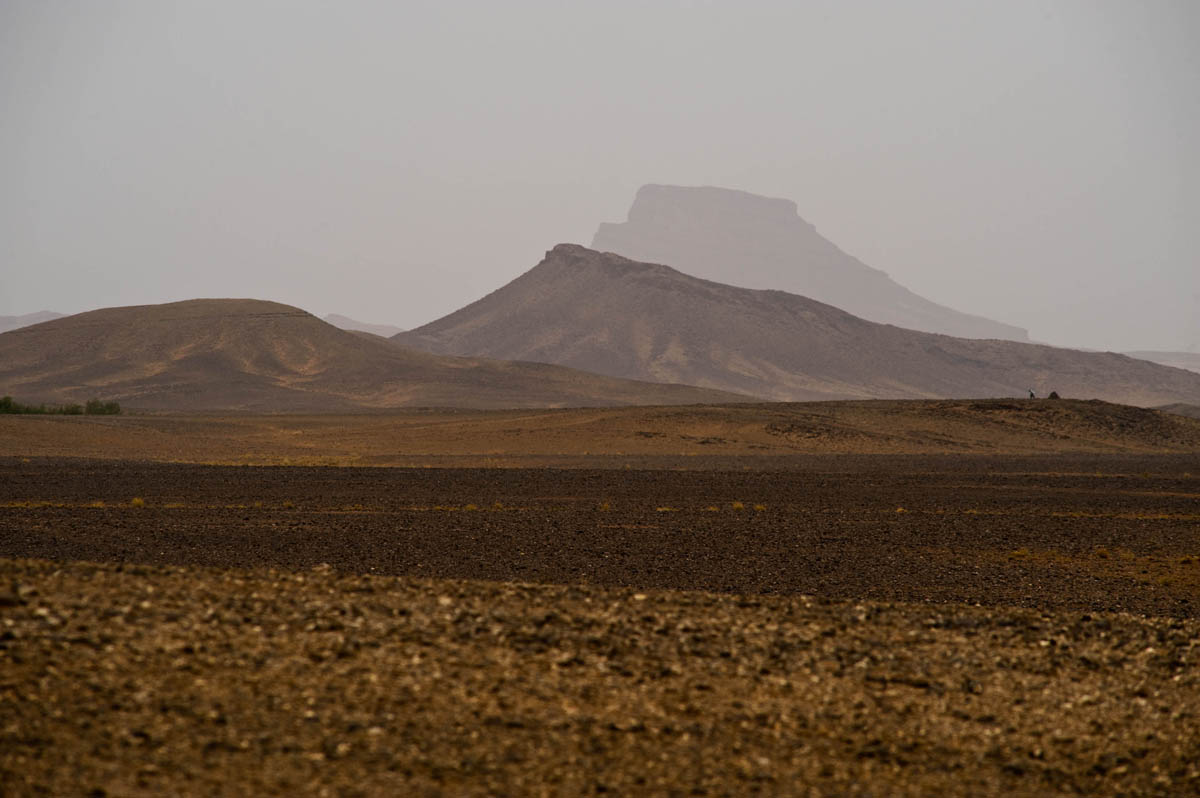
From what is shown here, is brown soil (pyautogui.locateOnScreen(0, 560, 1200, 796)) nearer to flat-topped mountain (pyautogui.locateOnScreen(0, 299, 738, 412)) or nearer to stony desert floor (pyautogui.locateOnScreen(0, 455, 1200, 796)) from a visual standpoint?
stony desert floor (pyautogui.locateOnScreen(0, 455, 1200, 796))

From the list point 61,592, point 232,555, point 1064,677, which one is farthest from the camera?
point 232,555

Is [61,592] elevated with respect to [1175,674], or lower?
elevated

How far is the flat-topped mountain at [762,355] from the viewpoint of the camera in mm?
171500

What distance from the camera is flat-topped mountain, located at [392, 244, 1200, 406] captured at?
172 metres

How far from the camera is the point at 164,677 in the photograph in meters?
7.91

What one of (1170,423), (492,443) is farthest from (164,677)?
(1170,423)

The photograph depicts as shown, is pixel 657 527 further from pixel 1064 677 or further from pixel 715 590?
pixel 1064 677

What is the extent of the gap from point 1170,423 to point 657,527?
57.7 m

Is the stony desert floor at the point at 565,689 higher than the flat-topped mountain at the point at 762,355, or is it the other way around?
the flat-topped mountain at the point at 762,355

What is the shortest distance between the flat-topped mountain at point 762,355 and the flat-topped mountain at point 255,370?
38848 mm

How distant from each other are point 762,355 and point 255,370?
83987 mm

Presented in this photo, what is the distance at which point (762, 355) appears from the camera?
589ft

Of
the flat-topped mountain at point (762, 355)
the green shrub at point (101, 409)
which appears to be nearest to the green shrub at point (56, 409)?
the green shrub at point (101, 409)

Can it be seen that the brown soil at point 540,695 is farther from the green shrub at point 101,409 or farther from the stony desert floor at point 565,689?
the green shrub at point 101,409
